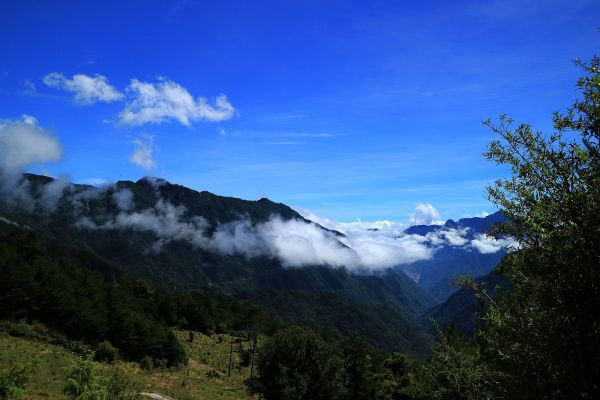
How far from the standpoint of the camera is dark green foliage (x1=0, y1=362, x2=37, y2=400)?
829 inches

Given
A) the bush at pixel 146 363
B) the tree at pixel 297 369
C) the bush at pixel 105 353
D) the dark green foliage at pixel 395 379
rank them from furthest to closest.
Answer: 1. the dark green foliage at pixel 395 379
2. the bush at pixel 146 363
3. the bush at pixel 105 353
4. the tree at pixel 297 369

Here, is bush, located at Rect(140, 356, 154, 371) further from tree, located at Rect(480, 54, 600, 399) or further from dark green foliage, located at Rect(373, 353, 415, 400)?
tree, located at Rect(480, 54, 600, 399)

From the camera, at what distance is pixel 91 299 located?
7919cm

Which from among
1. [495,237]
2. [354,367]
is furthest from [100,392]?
[354,367]

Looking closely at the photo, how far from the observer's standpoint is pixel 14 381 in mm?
22328

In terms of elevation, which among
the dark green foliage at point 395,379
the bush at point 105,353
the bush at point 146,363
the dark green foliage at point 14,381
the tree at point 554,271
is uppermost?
the tree at point 554,271

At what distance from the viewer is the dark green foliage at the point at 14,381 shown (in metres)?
21.1

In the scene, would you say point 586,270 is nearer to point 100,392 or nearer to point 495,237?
point 495,237

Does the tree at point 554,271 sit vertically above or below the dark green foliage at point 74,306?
above

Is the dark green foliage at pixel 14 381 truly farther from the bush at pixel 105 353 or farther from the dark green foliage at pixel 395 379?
the dark green foliage at pixel 395 379

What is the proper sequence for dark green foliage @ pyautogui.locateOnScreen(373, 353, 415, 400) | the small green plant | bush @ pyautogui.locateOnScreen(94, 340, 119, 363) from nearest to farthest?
the small green plant, bush @ pyautogui.locateOnScreen(94, 340, 119, 363), dark green foliage @ pyautogui.locateOnScreen(373, 353, 415, 400)

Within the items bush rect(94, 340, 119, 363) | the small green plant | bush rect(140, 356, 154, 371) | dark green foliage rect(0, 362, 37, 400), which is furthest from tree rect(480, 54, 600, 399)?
bush rect(140, 356, 154, 371)

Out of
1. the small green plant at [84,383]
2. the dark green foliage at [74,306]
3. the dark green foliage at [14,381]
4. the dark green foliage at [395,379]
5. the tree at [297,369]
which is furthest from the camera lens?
the dark green foliage at [395,379]

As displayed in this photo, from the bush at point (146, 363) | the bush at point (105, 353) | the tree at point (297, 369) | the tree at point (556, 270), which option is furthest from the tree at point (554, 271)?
the bush at point (146, 363)
